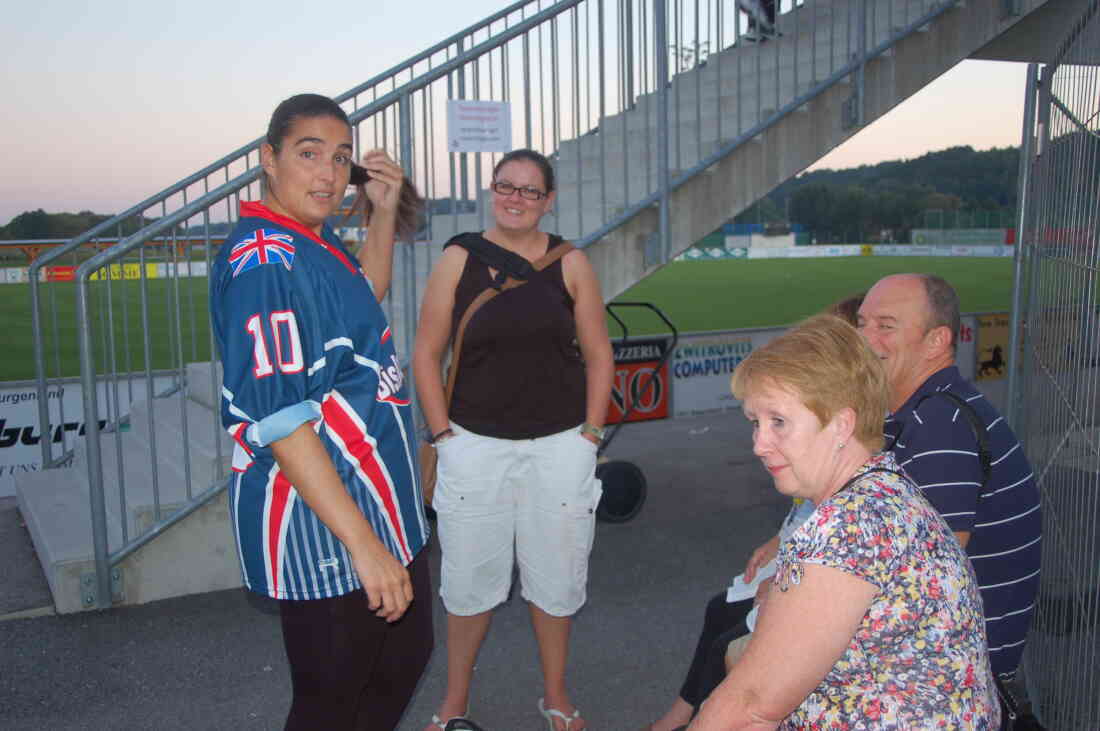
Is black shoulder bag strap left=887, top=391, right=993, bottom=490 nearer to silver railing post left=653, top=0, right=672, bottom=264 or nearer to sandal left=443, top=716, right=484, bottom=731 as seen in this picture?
Result: sandal left=443, top=716, right=484, bottom=731

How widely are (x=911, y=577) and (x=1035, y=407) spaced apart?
2.82 metres

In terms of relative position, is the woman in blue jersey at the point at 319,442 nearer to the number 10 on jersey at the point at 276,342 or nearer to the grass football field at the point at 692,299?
the number 10 on jersey at the point at 276,342

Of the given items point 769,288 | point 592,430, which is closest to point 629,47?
point 592,430

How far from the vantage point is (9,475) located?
7699 mm

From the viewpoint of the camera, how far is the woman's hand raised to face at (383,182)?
2811 mm

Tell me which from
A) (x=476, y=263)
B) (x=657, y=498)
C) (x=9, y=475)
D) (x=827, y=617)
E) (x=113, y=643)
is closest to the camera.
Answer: (x=827, y=617)

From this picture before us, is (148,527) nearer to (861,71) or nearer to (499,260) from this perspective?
(499,260)

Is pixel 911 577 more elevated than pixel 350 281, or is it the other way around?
pixel 350 281

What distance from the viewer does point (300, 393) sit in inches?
75.5

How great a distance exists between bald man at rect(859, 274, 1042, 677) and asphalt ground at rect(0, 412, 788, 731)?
1.62m

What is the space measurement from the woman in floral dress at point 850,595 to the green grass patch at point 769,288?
15234 mm

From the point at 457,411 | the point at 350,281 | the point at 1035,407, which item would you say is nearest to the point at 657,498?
the point at 1035,407

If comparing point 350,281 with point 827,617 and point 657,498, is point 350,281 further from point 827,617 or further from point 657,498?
point 657,498

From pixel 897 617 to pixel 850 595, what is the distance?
0.40 feet
